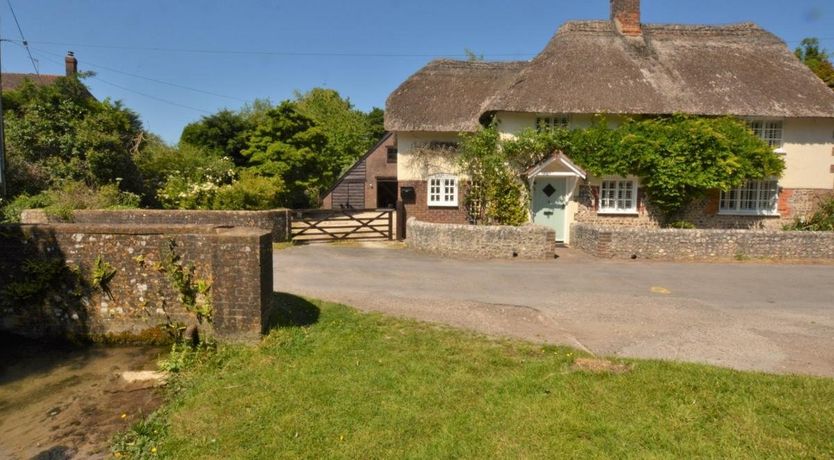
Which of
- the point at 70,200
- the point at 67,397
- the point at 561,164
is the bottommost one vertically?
the point at 67,397

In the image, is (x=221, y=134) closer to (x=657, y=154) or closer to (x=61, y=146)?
(x=61, y=146)

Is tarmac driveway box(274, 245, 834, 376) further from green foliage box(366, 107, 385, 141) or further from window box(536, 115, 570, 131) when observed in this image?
green foliage box(366, 107, 385, 141)

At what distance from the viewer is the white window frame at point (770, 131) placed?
17.2 meters

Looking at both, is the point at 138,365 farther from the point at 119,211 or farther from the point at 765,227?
the point at 765,227

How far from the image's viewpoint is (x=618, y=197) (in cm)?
1728

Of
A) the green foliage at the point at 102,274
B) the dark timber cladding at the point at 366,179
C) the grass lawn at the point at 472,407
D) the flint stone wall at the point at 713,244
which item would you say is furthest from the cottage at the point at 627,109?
the green foliage at the point at 102,274

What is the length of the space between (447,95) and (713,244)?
37.3ft

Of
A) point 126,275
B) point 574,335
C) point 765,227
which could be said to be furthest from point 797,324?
point 765,227

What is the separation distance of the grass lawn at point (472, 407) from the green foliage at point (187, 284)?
2.72 feet

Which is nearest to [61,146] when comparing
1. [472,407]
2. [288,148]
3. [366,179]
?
[288,148]

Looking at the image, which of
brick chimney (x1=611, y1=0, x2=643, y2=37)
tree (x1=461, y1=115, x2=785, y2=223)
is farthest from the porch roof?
brick chimney (x1=611, y1=0, x2=643, y2=37)

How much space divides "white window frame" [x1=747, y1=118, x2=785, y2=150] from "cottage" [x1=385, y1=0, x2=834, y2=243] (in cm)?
4

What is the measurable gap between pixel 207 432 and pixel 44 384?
2.76 m

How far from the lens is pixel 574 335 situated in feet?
22.0
